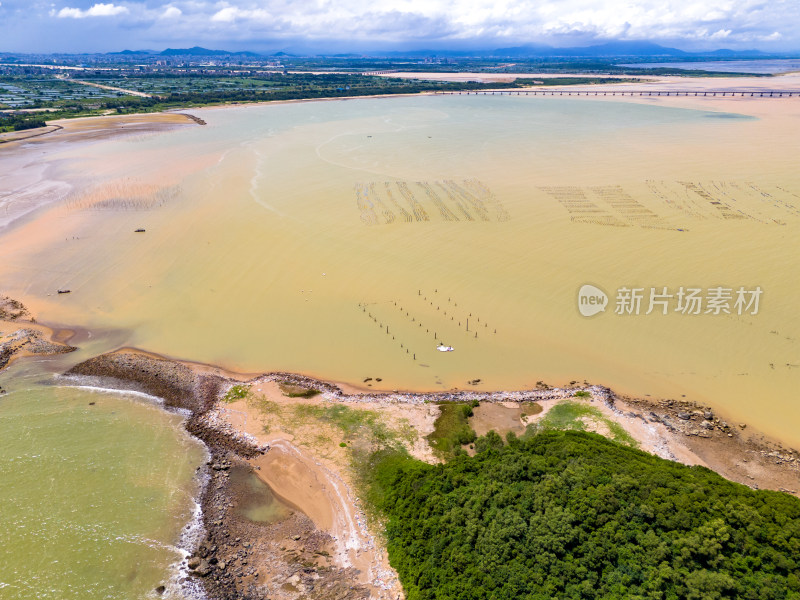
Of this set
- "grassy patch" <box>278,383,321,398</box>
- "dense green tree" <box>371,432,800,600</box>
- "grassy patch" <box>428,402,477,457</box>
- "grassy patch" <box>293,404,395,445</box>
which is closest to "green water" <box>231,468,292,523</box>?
"grassy patch" <box>293,404,395,445</box>

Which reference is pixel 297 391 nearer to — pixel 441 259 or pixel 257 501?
pixel 257 501

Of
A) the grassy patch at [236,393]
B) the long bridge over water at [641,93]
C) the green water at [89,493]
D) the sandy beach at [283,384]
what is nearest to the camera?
the green water at [89,493]

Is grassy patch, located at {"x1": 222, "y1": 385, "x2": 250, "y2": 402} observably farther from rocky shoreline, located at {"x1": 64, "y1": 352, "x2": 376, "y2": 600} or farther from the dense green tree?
the dense green tree

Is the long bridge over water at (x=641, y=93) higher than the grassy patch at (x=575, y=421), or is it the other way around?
the long bridge over water at (x=641, y=93)

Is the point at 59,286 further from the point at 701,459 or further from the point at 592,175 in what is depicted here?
the point at 592,175

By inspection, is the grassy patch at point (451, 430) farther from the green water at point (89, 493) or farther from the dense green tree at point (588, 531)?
the green water at point (89, 493)

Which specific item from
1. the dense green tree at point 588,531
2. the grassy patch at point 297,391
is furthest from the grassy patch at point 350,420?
the dense green tree at point 588,531

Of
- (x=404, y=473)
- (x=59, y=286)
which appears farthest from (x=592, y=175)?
(x=59, y=286)

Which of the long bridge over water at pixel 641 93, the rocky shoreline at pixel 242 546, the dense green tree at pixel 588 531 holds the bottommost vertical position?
the rocky shoreline at pixel 242 546
